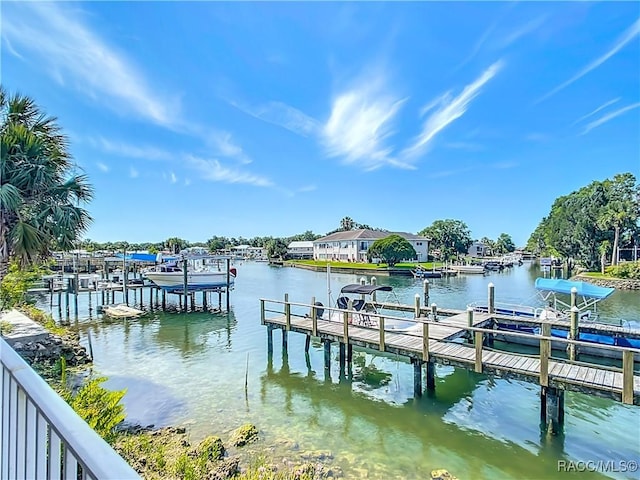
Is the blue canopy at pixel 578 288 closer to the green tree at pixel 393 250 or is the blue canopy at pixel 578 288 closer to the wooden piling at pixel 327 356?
the wooden piling at pixel 327 356

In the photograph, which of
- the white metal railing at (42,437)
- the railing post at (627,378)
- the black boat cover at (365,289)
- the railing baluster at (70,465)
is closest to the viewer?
the white metal railing at (42,437)

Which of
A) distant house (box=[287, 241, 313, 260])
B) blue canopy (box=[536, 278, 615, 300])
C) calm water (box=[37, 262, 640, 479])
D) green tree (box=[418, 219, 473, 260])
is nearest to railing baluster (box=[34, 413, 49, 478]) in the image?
calm water (box=[37, 262, 640, 479])

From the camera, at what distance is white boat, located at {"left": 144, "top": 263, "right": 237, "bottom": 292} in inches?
982

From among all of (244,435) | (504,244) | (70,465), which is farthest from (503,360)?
(504,244)

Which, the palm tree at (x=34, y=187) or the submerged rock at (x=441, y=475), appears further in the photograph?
the palm tree at (x=34, y=187)

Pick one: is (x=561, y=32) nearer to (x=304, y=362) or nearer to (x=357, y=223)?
(x=304, y=362)

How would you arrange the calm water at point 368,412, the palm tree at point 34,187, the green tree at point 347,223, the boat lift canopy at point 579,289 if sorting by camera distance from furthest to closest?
the green tree at point 347,223 → the boat lift canopy at point 579,289 → the palm tree at point 34,187 → the calm water at point 368,412

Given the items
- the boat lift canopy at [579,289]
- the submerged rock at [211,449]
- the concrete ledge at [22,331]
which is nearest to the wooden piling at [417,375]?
the submerged rock at [211,449]

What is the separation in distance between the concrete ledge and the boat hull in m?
11.1

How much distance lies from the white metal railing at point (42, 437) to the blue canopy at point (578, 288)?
16144mm

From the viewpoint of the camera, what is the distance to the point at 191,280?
983 inches

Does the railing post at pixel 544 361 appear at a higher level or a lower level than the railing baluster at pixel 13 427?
lower

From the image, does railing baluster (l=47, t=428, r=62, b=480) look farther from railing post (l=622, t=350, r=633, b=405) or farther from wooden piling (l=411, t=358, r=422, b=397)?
wooden piling (l=411, t=358, r=422, b=397)

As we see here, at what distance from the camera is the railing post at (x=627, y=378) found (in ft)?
21.0
